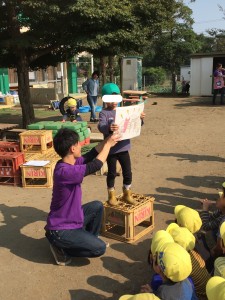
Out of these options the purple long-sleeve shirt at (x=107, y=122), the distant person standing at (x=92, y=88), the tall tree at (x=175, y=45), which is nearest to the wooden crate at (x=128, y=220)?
the purple long-sleeve shirt at (x=107, y=122)

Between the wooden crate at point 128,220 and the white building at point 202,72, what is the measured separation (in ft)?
58.9

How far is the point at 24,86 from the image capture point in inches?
460

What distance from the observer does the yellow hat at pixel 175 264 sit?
2574 millimetres

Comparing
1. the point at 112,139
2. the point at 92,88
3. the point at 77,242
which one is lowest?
the point at 77,242

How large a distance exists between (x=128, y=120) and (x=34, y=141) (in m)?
3.80

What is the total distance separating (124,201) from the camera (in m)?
4.67

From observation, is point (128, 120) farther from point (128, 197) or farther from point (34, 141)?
point (34, 141)

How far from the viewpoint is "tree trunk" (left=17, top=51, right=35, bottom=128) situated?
1137 cm

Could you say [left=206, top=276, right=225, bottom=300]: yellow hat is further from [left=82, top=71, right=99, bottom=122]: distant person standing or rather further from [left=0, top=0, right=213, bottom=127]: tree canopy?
[left=82, top=71, right=99, bottom=122]: distant person standing

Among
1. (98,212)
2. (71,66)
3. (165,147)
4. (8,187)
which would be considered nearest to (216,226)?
(98,212)

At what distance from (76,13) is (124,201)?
6.64 meters

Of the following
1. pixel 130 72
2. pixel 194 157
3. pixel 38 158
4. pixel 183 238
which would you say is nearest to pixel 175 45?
pixel 130 72

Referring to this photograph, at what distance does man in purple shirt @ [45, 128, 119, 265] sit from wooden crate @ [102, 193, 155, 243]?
1.86 feet

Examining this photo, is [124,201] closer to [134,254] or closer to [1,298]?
[134,254]
